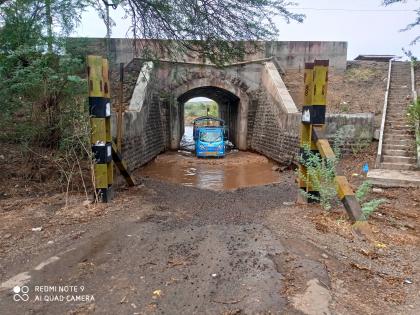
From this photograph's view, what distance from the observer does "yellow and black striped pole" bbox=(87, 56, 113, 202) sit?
232 inches

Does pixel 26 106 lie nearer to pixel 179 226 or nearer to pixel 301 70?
pixel 179 226

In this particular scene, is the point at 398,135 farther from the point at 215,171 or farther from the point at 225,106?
the point at 225,106

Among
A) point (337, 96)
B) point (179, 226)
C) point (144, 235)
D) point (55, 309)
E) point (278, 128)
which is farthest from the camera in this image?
point (337, 96)

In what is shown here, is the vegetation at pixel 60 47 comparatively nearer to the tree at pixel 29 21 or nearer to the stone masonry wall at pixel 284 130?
the tree at pixel 29 21

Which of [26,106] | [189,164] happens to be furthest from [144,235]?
[189,164]

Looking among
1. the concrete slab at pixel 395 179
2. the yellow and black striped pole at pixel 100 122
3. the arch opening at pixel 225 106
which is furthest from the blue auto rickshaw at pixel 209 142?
the yellow and black striped pole at pixel 100 122

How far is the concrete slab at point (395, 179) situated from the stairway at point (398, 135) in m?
0.83

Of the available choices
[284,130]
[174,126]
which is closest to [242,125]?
[174,126]

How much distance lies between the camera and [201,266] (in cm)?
363

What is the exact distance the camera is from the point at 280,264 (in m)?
3.67

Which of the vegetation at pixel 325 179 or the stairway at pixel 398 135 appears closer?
the vegetation at pixel 325 179

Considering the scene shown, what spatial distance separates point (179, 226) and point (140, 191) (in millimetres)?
2799

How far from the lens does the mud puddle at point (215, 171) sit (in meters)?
11.6

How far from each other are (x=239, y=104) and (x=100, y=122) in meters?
14.4
